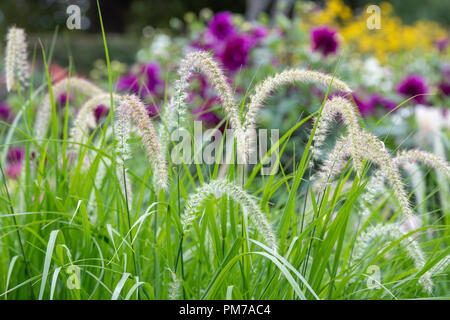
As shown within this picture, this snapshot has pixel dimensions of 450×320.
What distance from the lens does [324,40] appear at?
3.77 metres

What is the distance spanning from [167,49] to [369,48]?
17.3 ft

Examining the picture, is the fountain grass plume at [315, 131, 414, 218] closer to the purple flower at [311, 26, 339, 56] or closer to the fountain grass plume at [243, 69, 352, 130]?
the fountain grass plume at [243, 69, 352, 130]

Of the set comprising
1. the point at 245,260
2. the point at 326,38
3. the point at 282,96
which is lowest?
the point at 245,260

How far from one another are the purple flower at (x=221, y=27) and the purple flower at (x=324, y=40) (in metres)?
0.73

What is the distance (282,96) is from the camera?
369 cm

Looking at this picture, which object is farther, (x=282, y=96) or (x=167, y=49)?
(x=167, y=49)

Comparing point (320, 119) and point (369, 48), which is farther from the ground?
point (369, 48)

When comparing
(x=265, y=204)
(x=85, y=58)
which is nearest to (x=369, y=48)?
(x=85, y=58)

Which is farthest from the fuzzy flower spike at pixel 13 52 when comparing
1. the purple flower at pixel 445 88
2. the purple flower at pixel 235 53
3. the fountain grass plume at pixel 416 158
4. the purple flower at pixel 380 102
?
the purple flower at pixel 445 88

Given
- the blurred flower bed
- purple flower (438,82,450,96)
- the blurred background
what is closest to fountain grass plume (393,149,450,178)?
the blurred flower bed

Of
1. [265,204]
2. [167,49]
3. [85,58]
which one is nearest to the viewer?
[265,204]

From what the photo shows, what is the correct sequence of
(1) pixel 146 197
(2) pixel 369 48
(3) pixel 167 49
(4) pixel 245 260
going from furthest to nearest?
1. (2) pixel 369 48
2. (3) pixel 167 49
3. (1) pixel 146 197
4. (4) pixel 245 260

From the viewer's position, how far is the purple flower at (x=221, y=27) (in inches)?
160
